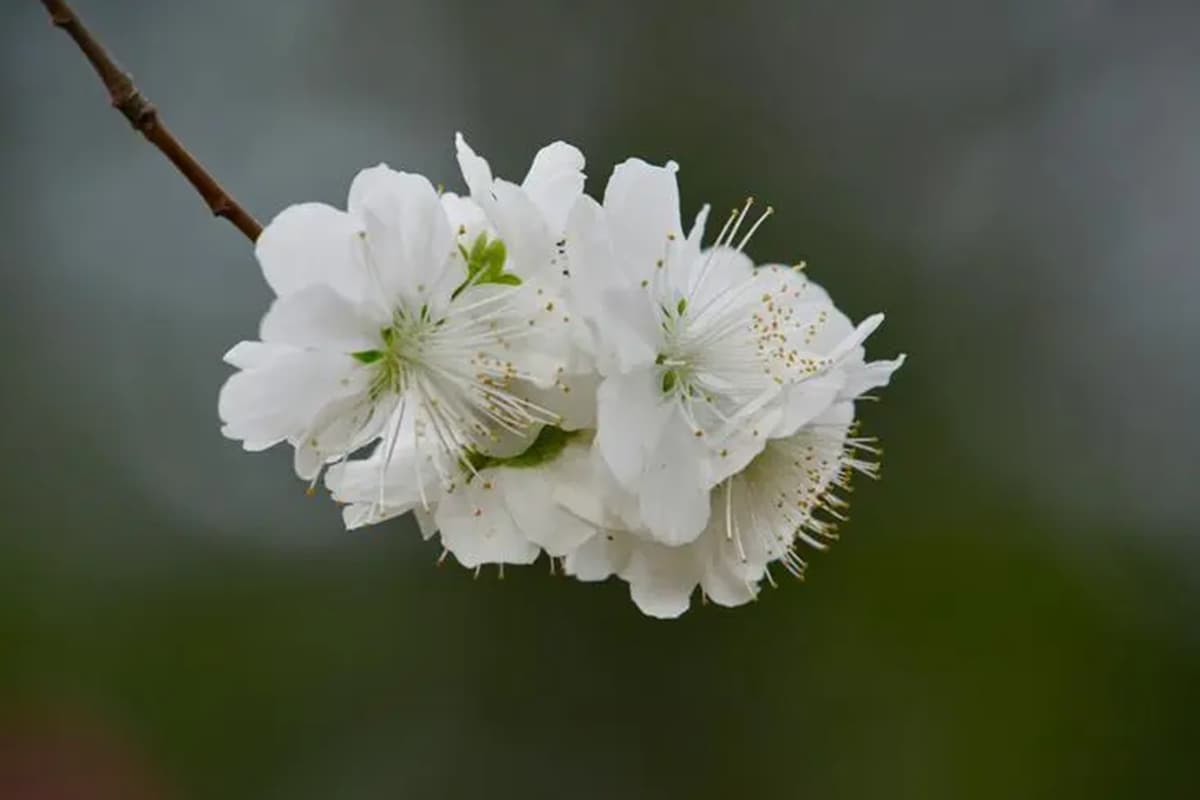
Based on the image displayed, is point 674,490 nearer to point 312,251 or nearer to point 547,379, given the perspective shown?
point 547,379

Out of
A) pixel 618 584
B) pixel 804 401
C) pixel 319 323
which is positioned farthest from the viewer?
pixel 618 584

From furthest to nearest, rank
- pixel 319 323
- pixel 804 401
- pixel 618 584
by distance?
pixel 618 584 → pixel 804 401 → pixel 319 323

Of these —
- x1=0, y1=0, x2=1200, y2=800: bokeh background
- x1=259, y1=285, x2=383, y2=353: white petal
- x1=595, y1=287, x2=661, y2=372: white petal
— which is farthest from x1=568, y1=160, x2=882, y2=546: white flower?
x1=0, y1=0, x2=1200, y2=800: bokeh background

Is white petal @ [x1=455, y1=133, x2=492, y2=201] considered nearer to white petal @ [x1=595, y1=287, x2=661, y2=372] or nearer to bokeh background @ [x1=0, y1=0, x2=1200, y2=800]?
white petal @ [x1=595, y1=287, x2=661, y2=372]

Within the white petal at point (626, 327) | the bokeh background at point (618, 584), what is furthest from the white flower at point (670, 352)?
the bokeh background at point (618, 584)

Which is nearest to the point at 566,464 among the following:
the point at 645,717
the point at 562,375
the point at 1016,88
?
the point at 562,375

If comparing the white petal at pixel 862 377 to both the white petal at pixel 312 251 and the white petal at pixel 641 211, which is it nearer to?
the white petal at pixel 641 211

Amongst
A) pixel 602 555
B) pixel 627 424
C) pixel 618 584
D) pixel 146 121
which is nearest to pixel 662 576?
pixel 602 555
